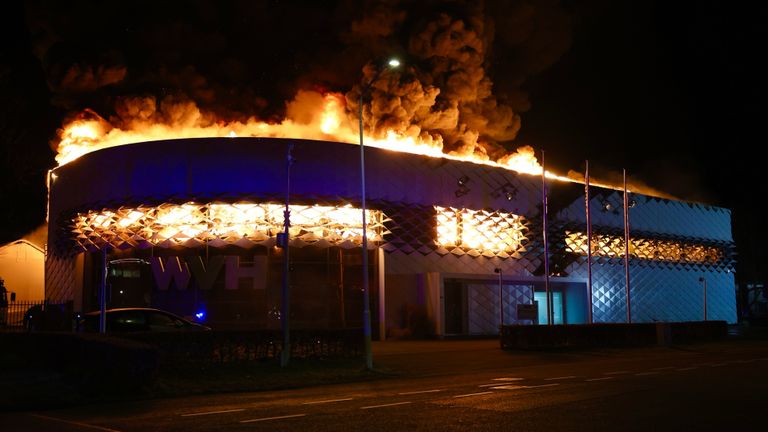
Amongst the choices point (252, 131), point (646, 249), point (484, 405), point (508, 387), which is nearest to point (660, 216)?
point (646, 249)

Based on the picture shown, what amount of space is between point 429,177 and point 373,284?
625 cm

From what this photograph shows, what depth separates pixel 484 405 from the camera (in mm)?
12891

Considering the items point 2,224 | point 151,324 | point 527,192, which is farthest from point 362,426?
point 527,192

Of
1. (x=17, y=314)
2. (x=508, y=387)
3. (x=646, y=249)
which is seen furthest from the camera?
(x=646, y=249)

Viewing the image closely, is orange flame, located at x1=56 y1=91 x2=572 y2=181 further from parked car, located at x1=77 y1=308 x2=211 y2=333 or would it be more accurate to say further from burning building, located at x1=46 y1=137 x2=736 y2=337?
parked car, located at x1=77 y1=308 x2=211 y2=333

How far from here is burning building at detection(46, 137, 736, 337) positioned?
114 feet

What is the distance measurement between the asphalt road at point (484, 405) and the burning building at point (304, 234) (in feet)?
41.2

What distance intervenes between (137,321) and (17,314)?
68.0ft

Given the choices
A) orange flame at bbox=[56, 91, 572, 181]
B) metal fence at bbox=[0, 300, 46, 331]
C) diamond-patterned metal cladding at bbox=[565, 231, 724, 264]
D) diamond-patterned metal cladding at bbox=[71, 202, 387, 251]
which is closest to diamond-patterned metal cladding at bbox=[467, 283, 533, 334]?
diamond-patterned metal cladding at bbox=[565, 231, 724, 264]

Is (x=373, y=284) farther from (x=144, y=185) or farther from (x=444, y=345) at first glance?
(x=144, y=185)

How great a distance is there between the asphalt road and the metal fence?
1975 cm

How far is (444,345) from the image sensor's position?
32250mm

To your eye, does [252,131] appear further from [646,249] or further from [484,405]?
[484,405]

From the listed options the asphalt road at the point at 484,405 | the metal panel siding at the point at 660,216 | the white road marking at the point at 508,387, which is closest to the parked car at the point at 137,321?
the asphalt road at the point at 484,405
